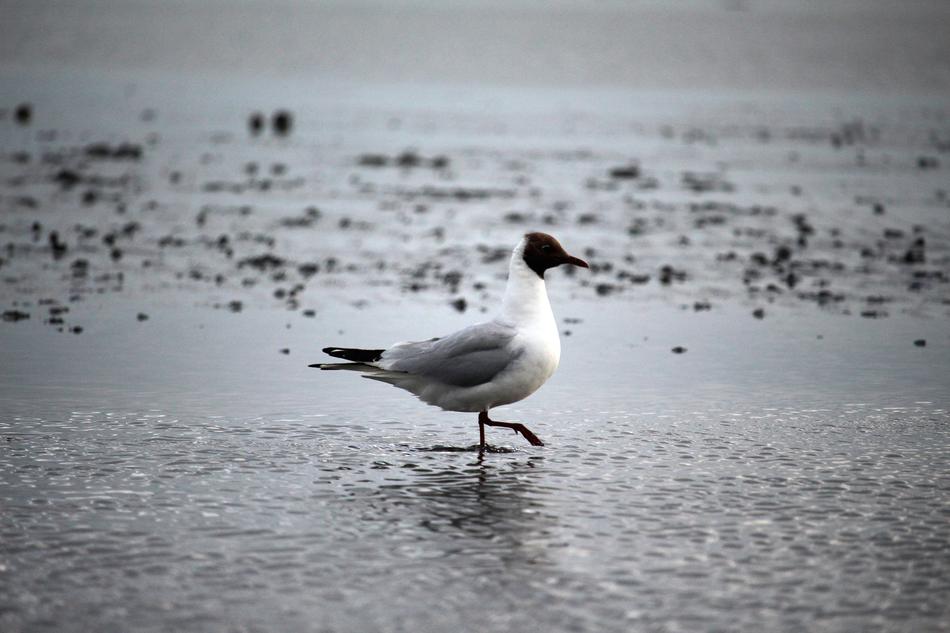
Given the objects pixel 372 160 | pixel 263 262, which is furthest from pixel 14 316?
pixel 372 160

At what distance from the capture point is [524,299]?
1055 centimetres

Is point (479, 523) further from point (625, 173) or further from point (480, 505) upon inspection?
point (625, 173)

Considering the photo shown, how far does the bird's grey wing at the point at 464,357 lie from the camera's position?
405 inches

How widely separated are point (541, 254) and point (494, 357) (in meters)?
1.00

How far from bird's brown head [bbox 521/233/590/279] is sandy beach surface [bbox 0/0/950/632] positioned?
135cm

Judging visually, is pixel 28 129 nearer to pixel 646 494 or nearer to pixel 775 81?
pixel 646 494

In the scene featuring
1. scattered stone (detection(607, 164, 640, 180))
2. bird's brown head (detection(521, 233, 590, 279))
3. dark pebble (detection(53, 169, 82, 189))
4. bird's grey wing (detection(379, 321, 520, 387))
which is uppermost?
scattered stone (detection(607, 164, 640, 180))

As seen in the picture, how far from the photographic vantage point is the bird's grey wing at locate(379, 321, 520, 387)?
10.3 metres

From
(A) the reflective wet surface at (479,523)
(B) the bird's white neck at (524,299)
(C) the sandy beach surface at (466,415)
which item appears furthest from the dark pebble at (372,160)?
(B) the bird's white neck at (524,299)

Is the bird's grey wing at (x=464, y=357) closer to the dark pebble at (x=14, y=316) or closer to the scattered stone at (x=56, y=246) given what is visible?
the dark pebble at (x=14, y=316)

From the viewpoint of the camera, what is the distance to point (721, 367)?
43.9 feet

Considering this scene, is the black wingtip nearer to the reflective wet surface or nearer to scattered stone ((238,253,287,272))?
the reflective wet surface

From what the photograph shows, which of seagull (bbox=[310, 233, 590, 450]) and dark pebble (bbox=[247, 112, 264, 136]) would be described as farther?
dark pebble (bbox=[247, 112, 264, 136])

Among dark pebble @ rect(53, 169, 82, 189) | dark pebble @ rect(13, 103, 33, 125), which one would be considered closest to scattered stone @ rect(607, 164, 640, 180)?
dark pebble @ rect(53, 169, 82, 189)
